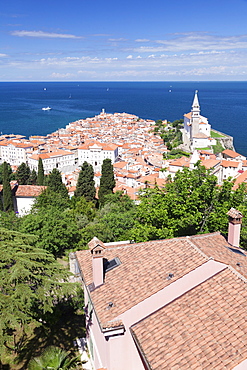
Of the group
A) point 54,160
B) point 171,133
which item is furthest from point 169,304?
point 171,133

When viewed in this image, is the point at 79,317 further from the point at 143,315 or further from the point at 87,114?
the point at 87,114

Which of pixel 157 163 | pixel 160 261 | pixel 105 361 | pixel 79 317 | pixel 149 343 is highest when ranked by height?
pixel 160 261

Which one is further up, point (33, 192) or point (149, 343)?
point (149, 343)

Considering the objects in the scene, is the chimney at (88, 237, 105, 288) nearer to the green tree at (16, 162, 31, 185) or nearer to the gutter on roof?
the gutter on roof

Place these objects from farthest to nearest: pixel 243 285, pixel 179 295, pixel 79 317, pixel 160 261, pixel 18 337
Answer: pixel 79 317 < pixel 18 337 < pixel 160 261 < pixel 179 295 < pixel 243 285

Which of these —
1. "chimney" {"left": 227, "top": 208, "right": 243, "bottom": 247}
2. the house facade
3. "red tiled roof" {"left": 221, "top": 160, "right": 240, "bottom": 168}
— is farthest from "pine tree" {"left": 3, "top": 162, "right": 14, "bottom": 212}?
"red tiled roof" {"left": 221, "top": 160, "right": 240, "bottom": 168}

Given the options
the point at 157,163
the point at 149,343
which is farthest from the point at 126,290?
the point at 157,163
